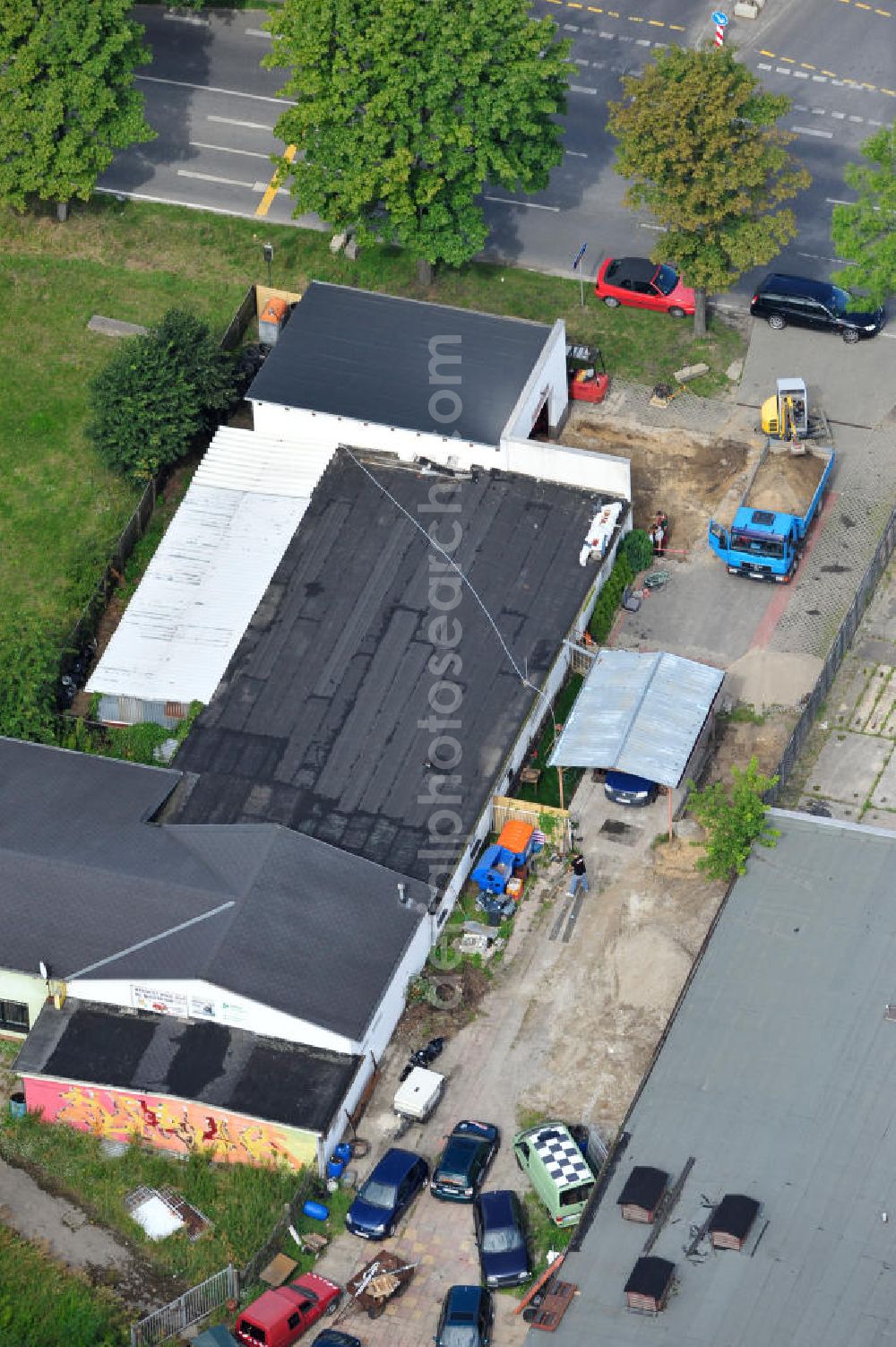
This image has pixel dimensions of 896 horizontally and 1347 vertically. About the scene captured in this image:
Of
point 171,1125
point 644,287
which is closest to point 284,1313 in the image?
point 171,1125

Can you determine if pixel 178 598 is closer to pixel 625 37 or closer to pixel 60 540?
pixel 60 540

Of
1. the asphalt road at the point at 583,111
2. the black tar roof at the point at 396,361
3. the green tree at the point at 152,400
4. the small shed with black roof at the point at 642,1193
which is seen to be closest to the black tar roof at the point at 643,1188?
the small shed with black roof at the point at 642,1193

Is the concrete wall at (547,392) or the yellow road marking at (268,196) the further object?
the yellow road marking at (268,196)

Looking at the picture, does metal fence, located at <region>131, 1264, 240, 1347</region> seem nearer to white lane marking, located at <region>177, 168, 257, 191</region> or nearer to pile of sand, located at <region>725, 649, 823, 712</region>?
pile of sand, located at <region>725, 649, 823, 712</region>

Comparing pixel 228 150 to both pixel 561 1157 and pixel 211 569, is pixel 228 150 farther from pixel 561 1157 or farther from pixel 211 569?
pixel 561 1157

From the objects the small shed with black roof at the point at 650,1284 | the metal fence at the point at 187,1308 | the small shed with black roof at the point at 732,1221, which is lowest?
the metal fence at the point at 187,1308

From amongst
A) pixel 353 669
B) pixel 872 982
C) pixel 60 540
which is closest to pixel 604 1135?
pixel 872 982

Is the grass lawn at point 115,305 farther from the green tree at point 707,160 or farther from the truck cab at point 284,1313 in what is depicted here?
the truck cab at point 284,1313
